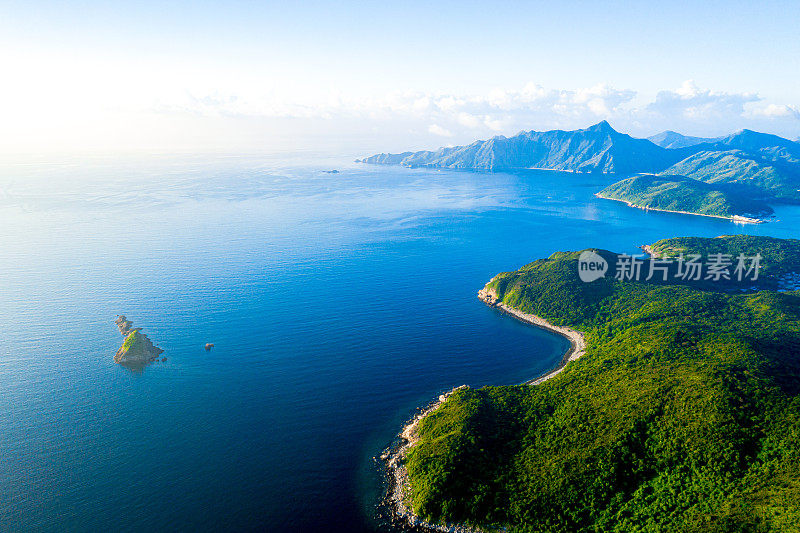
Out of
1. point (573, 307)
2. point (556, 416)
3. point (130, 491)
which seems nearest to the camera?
point (130, 491)

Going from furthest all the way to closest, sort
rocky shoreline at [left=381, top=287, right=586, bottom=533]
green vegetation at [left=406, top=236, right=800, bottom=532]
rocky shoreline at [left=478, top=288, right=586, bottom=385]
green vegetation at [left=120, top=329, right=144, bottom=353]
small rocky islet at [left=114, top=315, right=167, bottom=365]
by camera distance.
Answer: green vegetation at [left=120, top=329, right=144, bottom=353], small rocky islet at [left=114, top=315, right=167, bottom=365], rocky shoreline at [left=478, top=288, right=586, bottom=385], rocky shoreline at [left=381, top=287, right=586, bottom=533], green vegetation at [left=406, top=236, right=800, bottom=532]

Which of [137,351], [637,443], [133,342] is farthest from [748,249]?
[133,342]

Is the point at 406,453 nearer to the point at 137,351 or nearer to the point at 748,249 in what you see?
the point at 137,351

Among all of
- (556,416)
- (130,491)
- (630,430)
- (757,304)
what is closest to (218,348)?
(130,491)

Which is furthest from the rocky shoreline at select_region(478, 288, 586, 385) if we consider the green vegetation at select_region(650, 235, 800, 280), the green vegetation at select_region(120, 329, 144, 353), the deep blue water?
the green vegetation at select_region(650, 235, 800, 280)

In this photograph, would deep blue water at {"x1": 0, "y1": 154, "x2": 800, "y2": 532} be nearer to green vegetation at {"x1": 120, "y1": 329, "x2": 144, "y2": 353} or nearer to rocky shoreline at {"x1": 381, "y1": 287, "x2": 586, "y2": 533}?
rocky shoreline at {"x1": 381, "y1": 287, "x2": 586, "y2": 533}

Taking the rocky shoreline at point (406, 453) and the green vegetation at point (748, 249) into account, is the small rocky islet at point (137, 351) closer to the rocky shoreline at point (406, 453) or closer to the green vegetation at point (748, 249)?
the rocky shoreline at point (406, 453)

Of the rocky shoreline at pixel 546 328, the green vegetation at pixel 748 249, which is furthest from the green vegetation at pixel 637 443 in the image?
the green vegetation at pixel 748 249

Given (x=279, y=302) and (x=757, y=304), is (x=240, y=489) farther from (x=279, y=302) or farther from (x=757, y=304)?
(x=757, y=304)

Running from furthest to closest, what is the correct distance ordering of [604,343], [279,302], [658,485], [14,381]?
1. [279,302]
2. [604,343]
3. [14,381]
4. [658,485]
